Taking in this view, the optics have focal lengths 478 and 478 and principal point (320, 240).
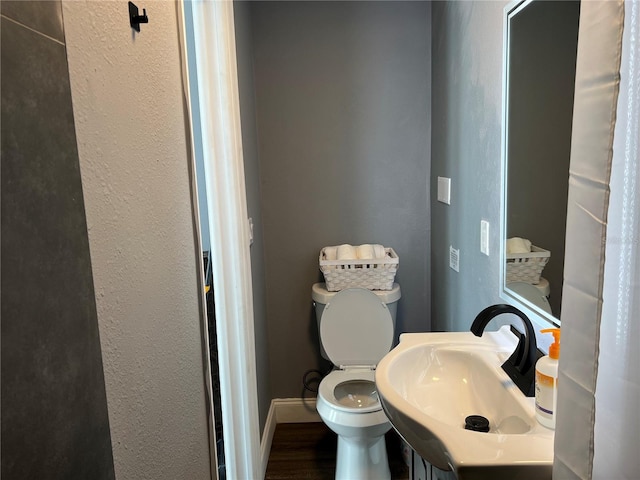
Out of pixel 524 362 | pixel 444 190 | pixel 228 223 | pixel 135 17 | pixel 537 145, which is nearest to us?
pixel 135 17

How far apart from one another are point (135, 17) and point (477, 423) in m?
1.19

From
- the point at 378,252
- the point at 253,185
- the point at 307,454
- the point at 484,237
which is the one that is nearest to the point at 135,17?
the point at 484,237

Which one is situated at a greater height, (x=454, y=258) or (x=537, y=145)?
(x=537, y=145)

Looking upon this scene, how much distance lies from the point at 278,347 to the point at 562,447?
81.8 inches

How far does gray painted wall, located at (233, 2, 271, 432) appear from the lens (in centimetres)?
210

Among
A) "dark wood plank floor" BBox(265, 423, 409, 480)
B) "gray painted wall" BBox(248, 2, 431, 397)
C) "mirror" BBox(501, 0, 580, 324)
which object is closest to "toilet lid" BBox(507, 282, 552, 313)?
"mirror" BBox(501, 0, 580, 324)

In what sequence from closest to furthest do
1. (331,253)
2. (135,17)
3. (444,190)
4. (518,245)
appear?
1. (135,17)
2. (518,245)
3. (444,190)
4. (331,253)

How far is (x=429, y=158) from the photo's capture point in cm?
247

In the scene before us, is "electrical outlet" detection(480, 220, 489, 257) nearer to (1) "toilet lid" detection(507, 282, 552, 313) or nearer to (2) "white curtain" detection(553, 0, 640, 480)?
(1) "toilet lid" detection(507, 282, 552, 313)

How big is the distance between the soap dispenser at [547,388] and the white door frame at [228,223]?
1.16m

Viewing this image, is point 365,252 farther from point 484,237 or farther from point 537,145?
point 537,145

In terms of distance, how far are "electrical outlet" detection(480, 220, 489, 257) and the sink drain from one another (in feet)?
2.02

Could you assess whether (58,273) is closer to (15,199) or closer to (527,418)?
(15,199)

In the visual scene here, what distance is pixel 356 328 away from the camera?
7.63 ft
